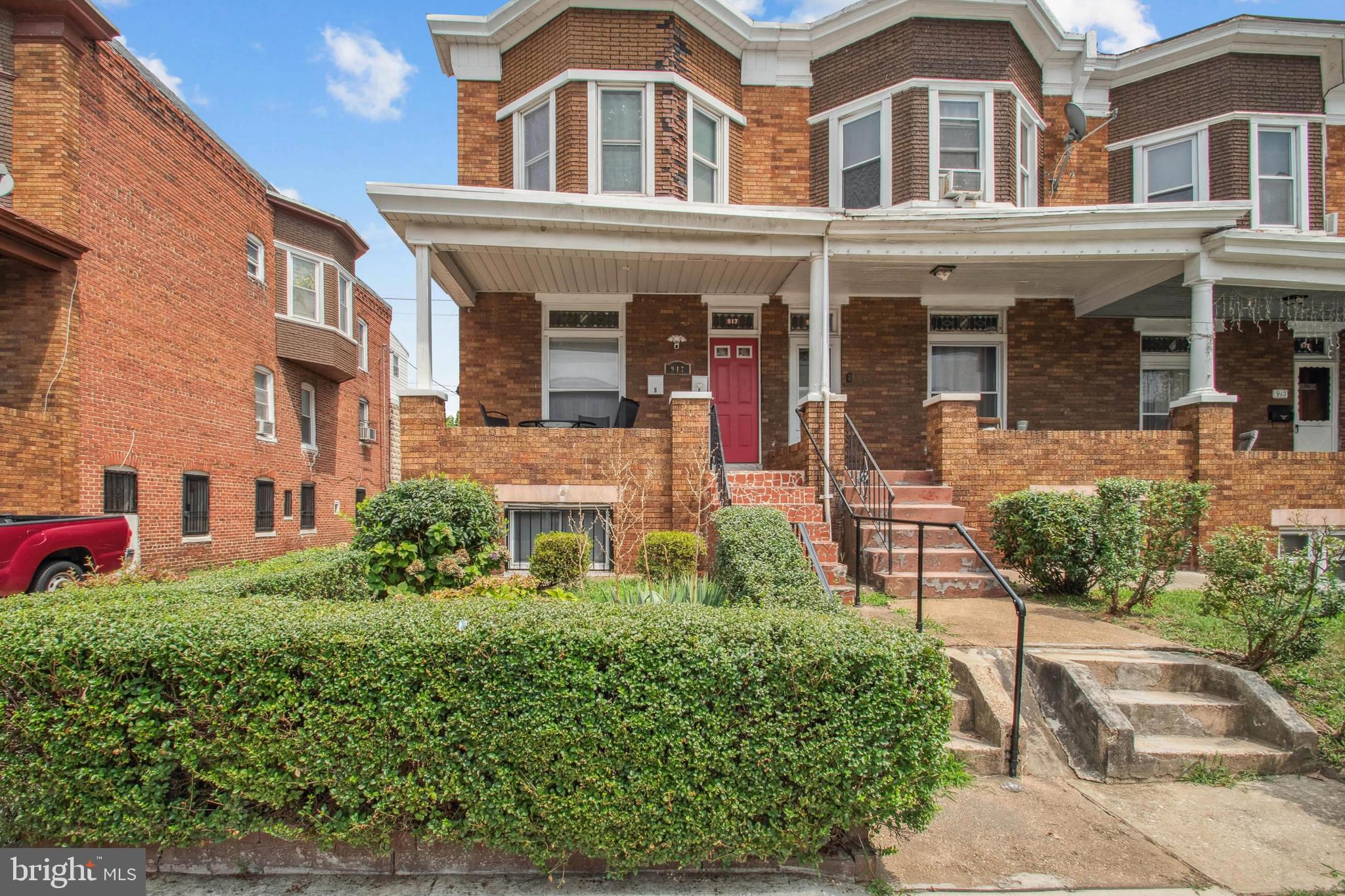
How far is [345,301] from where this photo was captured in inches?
796

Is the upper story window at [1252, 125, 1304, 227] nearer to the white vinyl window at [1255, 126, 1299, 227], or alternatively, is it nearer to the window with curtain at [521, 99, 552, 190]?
the white vinyl window at [1255, 126, 1299, 227]

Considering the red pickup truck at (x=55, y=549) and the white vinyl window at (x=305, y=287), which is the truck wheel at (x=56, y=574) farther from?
the white vinyl window at (x=305, y=287)

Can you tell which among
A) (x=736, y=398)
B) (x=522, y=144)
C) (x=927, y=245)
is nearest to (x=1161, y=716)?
(x=927, y=245)

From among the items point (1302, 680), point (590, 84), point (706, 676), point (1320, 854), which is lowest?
point (1320, 854)

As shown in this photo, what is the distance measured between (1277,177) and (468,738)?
1640cm

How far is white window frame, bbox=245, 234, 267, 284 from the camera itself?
1666 centimetres

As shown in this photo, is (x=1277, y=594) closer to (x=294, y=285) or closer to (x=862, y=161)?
(x=862, y=161)

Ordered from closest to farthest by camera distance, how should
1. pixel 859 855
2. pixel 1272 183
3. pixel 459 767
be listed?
pixel 459 767 → pixel 859 855 → pixel 1272 183

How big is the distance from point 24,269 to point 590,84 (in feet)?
30.8

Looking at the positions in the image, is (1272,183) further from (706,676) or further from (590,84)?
(706,676)

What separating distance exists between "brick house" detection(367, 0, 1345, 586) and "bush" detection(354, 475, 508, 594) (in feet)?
13.6

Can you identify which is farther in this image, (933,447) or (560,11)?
(560,11)

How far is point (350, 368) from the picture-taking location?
2003cm

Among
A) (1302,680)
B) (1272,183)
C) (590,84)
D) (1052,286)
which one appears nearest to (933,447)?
(1052,286)
